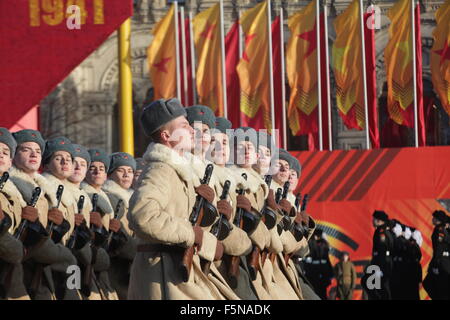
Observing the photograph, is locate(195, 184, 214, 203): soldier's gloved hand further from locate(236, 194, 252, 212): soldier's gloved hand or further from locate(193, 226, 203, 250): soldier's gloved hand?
locate(236, 194, 252, 212): soldier's gloved hand

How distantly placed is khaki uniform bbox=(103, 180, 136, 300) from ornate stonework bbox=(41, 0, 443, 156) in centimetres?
2022

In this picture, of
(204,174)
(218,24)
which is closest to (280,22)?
(218,24)

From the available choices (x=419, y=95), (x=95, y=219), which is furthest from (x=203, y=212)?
(x=419, y=95)

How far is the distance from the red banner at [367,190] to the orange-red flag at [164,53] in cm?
471

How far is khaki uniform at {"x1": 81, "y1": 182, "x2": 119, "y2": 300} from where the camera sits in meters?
11.0

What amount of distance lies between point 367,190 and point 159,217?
1265cm

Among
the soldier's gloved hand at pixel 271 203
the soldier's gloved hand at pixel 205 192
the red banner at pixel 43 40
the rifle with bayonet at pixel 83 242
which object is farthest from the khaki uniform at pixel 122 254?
the red banner at pixel 43 40

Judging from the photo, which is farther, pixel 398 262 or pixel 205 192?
pixel 398 262

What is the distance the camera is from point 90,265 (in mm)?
10703

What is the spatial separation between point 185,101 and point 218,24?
1683mm

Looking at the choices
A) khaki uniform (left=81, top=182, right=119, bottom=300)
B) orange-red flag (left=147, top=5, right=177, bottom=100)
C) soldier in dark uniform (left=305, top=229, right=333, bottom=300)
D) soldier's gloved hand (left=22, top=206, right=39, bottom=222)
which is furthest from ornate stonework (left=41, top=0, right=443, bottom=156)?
soldier's gloved hand (left=22, top=206, right=39, bottom=222)

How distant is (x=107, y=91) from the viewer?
112ft

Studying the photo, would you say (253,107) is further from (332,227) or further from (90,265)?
(90,265)

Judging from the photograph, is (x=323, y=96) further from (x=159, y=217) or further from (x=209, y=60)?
(x=159, y=217)
